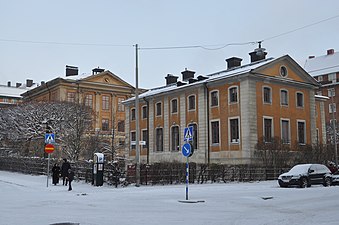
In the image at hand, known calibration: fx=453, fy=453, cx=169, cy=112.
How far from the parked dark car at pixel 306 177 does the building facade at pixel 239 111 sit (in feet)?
35.0

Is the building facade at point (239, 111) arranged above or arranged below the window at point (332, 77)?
below

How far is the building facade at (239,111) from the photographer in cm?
3962

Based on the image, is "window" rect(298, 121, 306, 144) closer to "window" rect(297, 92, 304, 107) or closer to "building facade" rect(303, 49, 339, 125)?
"window" rect(297, 92, 304, 107)

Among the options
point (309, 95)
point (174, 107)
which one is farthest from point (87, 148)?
point (309, 95)

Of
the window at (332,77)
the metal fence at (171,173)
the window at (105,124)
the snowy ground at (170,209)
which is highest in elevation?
the window at (332,77)

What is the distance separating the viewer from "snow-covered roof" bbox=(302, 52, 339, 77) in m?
84.6

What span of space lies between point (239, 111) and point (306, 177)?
45.6 ft

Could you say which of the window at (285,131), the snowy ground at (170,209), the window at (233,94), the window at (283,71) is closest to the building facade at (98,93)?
the window at (233,94)

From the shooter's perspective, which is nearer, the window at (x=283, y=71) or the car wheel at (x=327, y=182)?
the car wheel at (x=327, y=182)

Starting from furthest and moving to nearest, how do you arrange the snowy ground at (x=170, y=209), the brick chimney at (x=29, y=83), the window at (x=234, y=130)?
1. the brick chimney at (x=29, y=83)
2. the window at (x=234, y=130)
3. the snowy ground at (x=170, y=209)

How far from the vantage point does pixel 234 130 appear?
133 ft

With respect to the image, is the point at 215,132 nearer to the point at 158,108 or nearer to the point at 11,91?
the point at 158,108

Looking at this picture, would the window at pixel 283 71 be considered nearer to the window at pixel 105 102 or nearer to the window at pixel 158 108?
the window at pixel 158 108

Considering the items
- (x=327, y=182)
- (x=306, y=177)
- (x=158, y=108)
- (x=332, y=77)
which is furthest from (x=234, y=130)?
(x=332, y=77)
